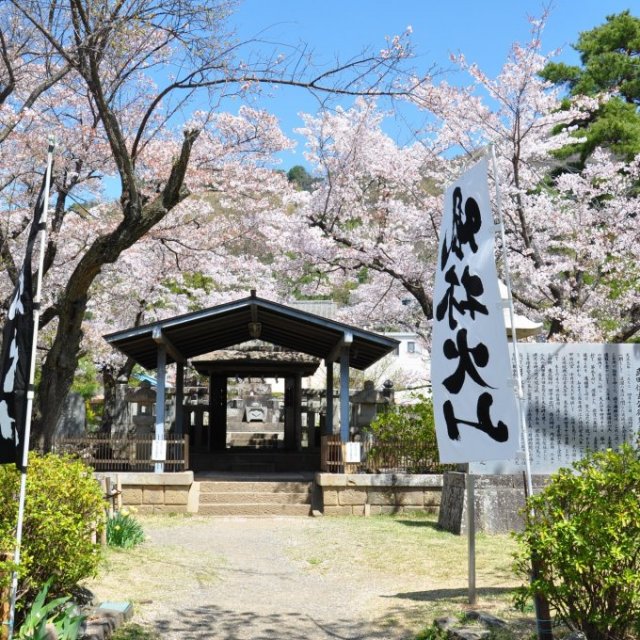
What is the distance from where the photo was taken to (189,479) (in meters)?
13.3

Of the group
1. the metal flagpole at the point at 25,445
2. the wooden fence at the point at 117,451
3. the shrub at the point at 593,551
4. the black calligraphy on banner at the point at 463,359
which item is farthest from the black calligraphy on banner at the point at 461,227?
the wooden fence at the point at 117,451

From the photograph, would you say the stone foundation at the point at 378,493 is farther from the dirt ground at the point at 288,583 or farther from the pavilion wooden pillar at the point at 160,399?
the pavilion wooden pillar at the point at 160,399

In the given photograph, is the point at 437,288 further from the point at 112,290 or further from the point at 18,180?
the point at 112,290

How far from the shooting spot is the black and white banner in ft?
16.8

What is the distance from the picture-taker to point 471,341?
596 centimetres

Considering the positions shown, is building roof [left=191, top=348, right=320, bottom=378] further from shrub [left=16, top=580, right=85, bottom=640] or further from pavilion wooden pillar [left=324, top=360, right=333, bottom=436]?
shrub [left=16, top=580, right=85, bottom=640]

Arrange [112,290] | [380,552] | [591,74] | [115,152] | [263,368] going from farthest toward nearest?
1. [591,74]
2. [112,290]
3. [263,368]
4. [380,552]
5. [115,152]

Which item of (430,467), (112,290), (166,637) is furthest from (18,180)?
(166,637)

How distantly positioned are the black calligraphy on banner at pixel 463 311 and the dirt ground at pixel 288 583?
1717mm

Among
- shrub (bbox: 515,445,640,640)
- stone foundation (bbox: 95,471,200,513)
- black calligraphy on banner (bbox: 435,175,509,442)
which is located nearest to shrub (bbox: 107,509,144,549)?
stone foundation (bbox: 95,471,200,513)

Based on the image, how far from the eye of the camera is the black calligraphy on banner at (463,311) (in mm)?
5781

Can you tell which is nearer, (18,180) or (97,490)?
(97,490)

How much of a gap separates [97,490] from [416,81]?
204 inches

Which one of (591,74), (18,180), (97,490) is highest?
(591,74)
